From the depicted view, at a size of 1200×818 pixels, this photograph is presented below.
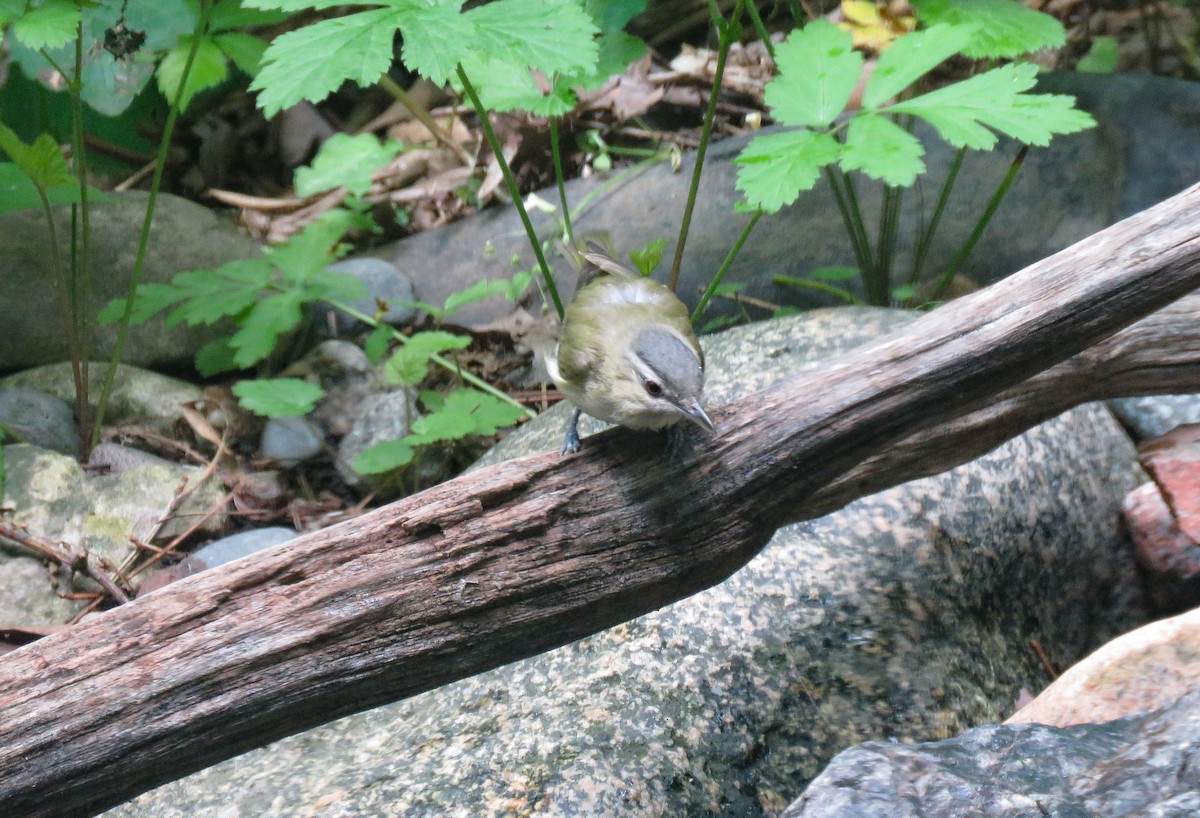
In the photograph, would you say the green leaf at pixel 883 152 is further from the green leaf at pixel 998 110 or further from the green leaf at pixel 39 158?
the green leaf at pixel 39 158

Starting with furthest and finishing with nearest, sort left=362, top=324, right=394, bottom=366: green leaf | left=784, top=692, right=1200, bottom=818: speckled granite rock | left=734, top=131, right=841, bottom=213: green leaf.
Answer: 1. left=362, top=324, right=394, bottom=366: green leaf
2. left=734, top=131, right=841, bottom=213: green leaf
3. left=784, top=692, right=1200, bottom=818: speckled granite rock

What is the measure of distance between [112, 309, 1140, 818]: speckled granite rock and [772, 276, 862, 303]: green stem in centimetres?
132

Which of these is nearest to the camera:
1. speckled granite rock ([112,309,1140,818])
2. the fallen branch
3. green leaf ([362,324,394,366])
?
the fallen branch

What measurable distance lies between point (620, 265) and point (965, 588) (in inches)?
61.6

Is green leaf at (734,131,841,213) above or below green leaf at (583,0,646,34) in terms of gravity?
below

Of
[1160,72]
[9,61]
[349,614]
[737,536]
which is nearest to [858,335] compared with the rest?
[737,536]

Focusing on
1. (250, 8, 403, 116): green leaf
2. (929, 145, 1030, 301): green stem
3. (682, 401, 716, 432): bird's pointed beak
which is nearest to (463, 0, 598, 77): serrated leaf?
(250, 8, 403, 116): green leaf

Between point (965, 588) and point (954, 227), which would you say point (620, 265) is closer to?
point (965, 588)

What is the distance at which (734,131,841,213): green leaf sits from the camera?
3.10 m

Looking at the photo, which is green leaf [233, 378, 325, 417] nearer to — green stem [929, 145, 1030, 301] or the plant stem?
the plant stem

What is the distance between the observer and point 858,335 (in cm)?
404

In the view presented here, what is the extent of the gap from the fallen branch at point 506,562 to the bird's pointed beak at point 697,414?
0.85 ft

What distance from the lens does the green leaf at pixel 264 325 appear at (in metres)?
4.49

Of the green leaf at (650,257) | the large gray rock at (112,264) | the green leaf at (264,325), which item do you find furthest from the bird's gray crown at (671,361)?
the large gray rock at (112,264)
